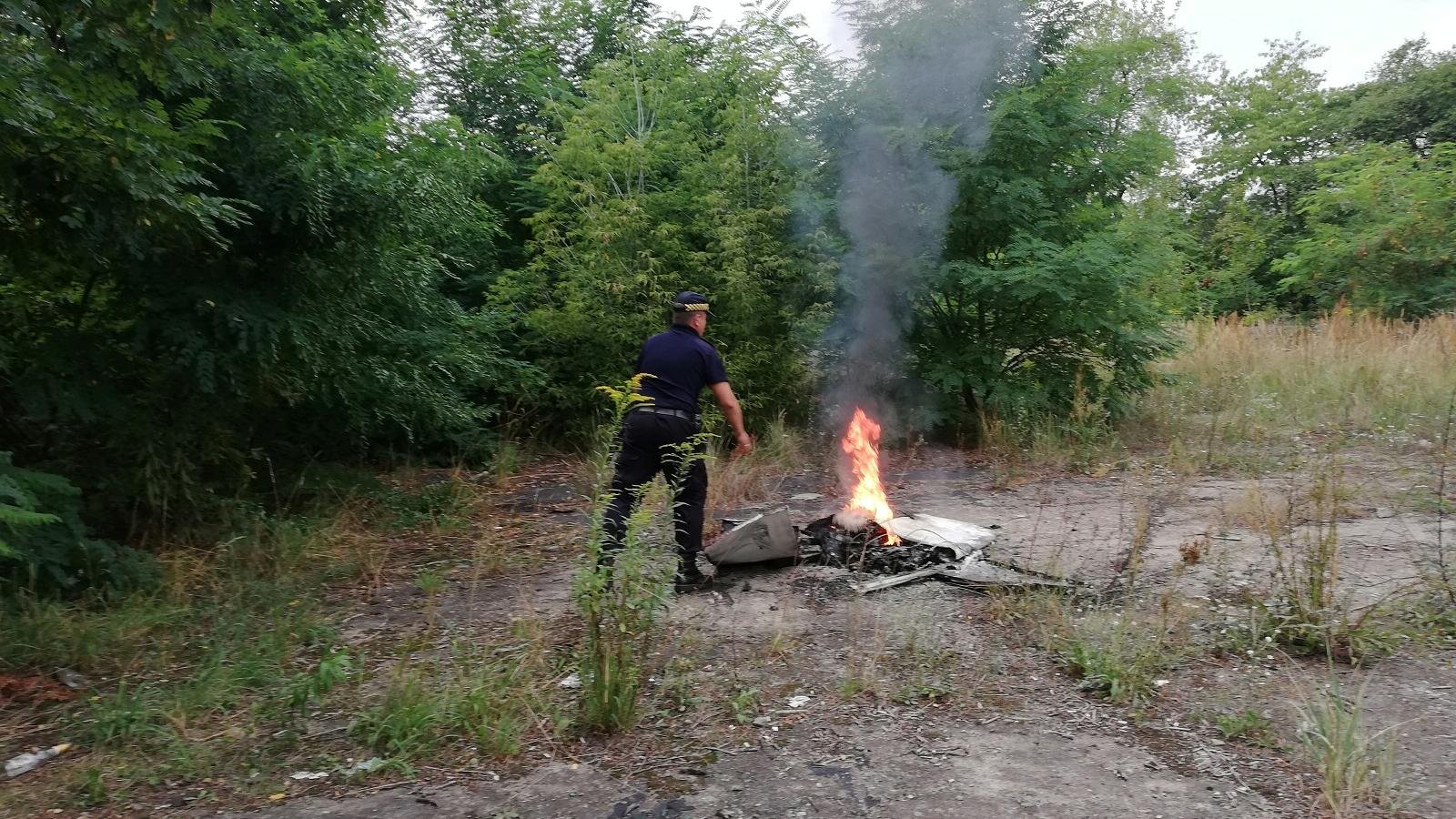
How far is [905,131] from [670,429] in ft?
16.5

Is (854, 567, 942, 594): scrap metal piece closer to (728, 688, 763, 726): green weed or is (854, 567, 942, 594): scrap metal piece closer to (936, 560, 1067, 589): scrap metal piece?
(936, 560, 1067, 589): scrap metal piece

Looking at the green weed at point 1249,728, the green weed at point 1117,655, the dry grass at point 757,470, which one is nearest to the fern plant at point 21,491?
the dry grass at point 757,470

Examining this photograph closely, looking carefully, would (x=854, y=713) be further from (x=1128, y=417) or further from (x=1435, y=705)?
(x=1128, y=417)

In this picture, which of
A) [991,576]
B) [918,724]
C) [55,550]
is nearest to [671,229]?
[991,576]

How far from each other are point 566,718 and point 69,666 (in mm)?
2513

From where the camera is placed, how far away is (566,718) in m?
3.63


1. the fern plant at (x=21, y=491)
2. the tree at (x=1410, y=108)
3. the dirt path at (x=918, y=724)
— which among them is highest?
the tree at (x=1410, y=108)

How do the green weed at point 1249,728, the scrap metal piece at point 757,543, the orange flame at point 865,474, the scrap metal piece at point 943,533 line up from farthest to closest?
the orange flame at point 865,474
the scrap metal piece at point 943,533
the scrap metal piece at point 757,543
the green weed at point 1249,728

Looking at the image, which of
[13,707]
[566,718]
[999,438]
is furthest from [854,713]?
[999,438]

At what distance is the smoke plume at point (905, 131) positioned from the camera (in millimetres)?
8586

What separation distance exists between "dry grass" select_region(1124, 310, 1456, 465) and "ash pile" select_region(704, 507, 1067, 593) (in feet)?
12.7

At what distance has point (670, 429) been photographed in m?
5.14

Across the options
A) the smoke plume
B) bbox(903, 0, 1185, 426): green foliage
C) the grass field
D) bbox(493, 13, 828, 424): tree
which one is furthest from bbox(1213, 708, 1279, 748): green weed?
bbox(493, 13, 828, 424): tree

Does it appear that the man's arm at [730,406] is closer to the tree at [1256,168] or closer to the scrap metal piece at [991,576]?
the scrap metal piece at [991,576]
